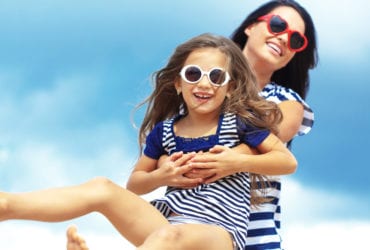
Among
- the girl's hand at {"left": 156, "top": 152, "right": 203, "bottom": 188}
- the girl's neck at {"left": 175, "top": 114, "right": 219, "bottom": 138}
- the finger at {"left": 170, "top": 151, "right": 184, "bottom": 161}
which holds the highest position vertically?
the girl's neck at {"left": 175, "top": 114, "right": 219, "bottom": 138}

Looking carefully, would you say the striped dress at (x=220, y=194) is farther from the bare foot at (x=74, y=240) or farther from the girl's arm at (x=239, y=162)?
the bare foot at (x=74, y=240)

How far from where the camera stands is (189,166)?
388 centimetres

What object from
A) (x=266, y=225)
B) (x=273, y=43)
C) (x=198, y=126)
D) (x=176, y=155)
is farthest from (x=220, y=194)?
(x=273, y=43)

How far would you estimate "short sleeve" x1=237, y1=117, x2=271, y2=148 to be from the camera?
13.1 ft

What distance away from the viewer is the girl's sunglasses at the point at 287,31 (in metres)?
4.92

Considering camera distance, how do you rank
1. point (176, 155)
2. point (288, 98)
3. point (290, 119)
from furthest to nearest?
point (288, 98), point (290, 119), point (176, 155)

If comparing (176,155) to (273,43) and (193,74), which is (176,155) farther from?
(273,43)

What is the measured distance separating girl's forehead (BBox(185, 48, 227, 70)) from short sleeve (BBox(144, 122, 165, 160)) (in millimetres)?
413

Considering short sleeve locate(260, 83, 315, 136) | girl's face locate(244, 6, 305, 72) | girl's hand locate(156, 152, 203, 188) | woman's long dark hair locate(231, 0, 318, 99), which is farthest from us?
woman's long dark hair locate(231, 0, 318, 99)

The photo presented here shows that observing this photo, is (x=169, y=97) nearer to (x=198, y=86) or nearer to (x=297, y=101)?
(x=198, y=86)

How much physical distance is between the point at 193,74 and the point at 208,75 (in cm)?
9

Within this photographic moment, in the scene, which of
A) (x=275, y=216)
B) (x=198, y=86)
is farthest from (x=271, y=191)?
(x=198, y=86)

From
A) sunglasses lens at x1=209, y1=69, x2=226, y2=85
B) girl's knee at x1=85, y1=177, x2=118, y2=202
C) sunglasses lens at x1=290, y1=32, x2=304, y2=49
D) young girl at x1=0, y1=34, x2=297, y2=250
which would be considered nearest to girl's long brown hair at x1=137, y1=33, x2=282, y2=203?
young girl at x1=0, y1=34, x2=297, y2=250

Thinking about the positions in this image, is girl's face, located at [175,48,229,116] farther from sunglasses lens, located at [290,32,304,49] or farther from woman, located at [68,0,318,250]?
sunglasses lens, located at [290,32,304,49]
